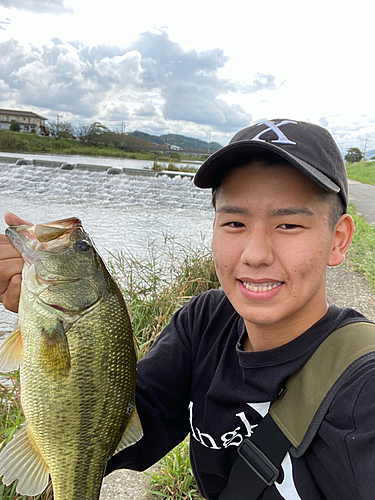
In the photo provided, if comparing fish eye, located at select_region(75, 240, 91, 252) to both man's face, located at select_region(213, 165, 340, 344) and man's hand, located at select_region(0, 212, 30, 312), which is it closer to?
man's hand, located at select_region(0, 212, 30, 312)

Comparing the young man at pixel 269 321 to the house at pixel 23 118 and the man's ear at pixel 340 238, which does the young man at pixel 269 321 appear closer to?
the man's ear at pixel 340 238

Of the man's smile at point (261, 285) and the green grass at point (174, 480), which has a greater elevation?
the man's smile at point (261, 285)

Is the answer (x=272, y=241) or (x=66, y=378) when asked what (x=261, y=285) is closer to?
(x=272, y=241)

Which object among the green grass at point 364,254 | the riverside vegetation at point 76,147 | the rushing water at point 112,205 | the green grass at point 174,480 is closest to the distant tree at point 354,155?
the riverside vegetation at point 76,147

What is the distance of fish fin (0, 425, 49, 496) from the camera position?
4.62 feet

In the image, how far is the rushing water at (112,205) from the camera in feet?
30.9

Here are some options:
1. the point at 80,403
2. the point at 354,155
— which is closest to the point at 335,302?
the point at 80,403

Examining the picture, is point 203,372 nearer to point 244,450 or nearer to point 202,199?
point 244,450

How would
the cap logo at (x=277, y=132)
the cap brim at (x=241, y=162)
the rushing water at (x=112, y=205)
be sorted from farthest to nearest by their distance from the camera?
the rushing water at (x=112, y=205) → the cap logo at (x=277, y=132) → the cap brim at (x=241, y=162)

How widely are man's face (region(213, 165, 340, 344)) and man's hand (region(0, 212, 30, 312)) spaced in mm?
828

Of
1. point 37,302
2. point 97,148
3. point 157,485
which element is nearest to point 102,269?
point 37,302

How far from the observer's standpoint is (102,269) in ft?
5.29

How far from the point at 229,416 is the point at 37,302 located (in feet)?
3.00

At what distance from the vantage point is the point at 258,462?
142cm
